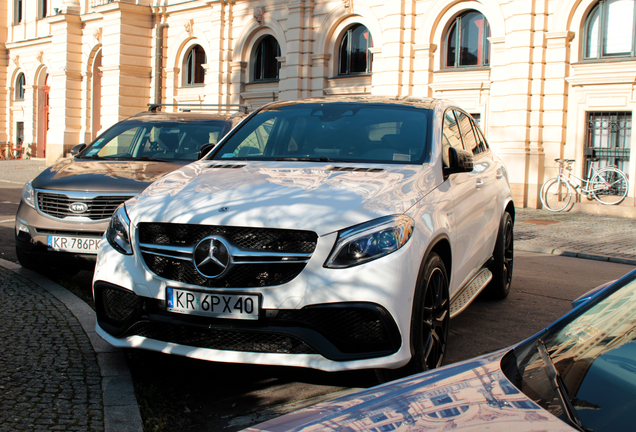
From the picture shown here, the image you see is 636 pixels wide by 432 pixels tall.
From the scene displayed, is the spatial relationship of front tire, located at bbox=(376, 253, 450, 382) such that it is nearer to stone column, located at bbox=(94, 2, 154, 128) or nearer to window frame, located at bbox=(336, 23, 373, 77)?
window frame, located at bbox=(336, 23, 373, 77)

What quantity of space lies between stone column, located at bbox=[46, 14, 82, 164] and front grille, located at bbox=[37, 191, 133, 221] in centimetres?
2726

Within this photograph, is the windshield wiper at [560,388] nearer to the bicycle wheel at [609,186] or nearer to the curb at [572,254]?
the curb at [572,254]

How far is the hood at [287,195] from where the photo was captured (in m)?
3.35

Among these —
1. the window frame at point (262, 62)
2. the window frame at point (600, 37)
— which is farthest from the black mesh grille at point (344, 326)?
the window frame at point (262, 62)

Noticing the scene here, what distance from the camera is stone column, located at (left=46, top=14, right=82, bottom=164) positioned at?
31.9 m

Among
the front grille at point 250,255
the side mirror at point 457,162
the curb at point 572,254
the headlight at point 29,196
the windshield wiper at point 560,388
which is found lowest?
the curb at point 572,254

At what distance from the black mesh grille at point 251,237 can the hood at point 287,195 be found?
1.5 inches

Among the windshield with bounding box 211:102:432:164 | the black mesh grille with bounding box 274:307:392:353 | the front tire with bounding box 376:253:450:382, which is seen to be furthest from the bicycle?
the black mesh grille with bounding box 274:307:392:353

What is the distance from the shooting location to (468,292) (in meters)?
4.86

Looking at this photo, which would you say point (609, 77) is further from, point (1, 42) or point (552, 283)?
point (1, 42)

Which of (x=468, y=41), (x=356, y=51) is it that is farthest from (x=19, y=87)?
(x=468, y=41)

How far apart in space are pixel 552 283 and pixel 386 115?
3.70 meters

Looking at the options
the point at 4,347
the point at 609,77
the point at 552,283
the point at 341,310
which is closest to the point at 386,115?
the point at 341,310

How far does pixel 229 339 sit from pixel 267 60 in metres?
22.9
